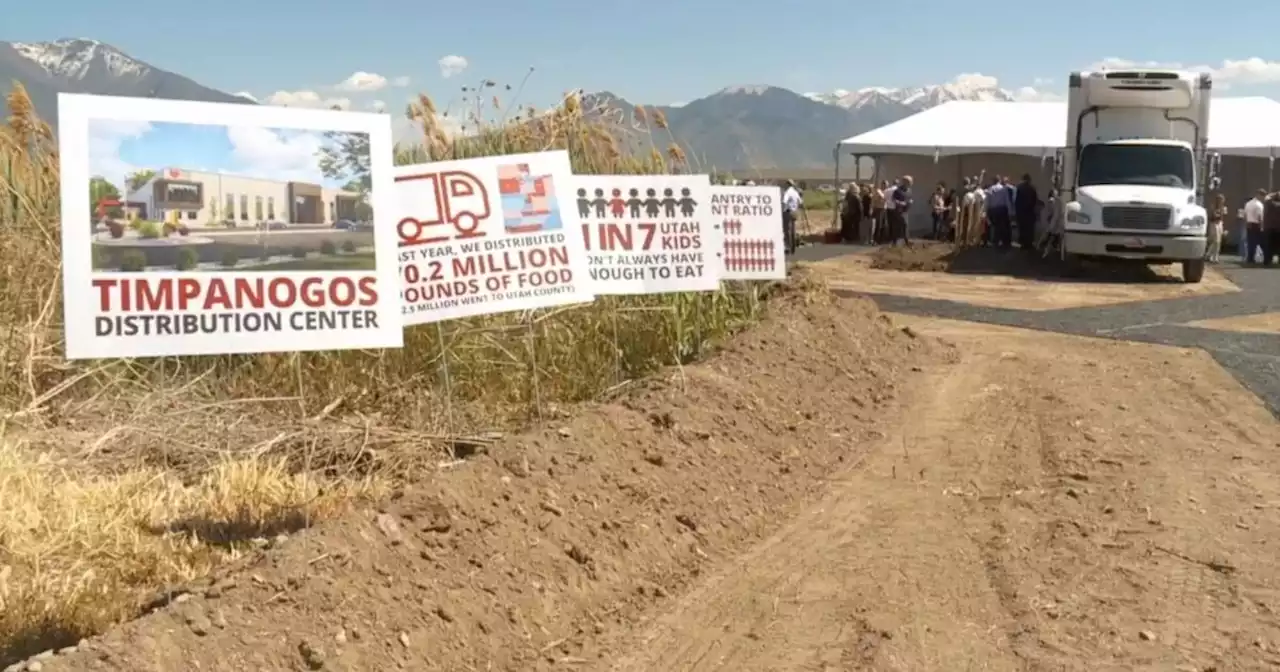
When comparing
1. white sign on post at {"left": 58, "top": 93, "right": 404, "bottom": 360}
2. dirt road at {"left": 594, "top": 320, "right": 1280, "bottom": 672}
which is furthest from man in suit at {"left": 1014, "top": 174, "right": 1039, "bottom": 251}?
white sign on post at {"left": 58, "top": 93, "right": 404, "bottom": 360}

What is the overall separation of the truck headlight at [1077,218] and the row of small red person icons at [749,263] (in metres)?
12.8

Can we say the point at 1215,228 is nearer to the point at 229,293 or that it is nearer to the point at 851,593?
the point at 851,593

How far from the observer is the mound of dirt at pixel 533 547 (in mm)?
4277

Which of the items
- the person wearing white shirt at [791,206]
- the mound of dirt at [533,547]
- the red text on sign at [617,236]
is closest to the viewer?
the mound of dirt at [533,547]

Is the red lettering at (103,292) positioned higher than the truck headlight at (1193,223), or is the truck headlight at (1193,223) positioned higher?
the truck headlight at (1193,223)

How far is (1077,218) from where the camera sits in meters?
21.3

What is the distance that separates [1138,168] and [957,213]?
7272mm

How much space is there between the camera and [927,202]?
35.1 meters

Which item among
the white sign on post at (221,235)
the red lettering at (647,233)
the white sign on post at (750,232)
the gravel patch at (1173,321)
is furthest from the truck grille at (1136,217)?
the white sign on post at (221,235)

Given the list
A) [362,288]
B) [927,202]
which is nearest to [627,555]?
[362,288]

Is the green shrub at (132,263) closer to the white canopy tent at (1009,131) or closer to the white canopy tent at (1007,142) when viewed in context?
the white canopy tent at (1007,142)

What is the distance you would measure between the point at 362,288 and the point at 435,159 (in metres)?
3.36

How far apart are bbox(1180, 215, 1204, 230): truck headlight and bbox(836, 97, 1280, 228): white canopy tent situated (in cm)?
909

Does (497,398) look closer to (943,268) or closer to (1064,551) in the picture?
(1064,551)
